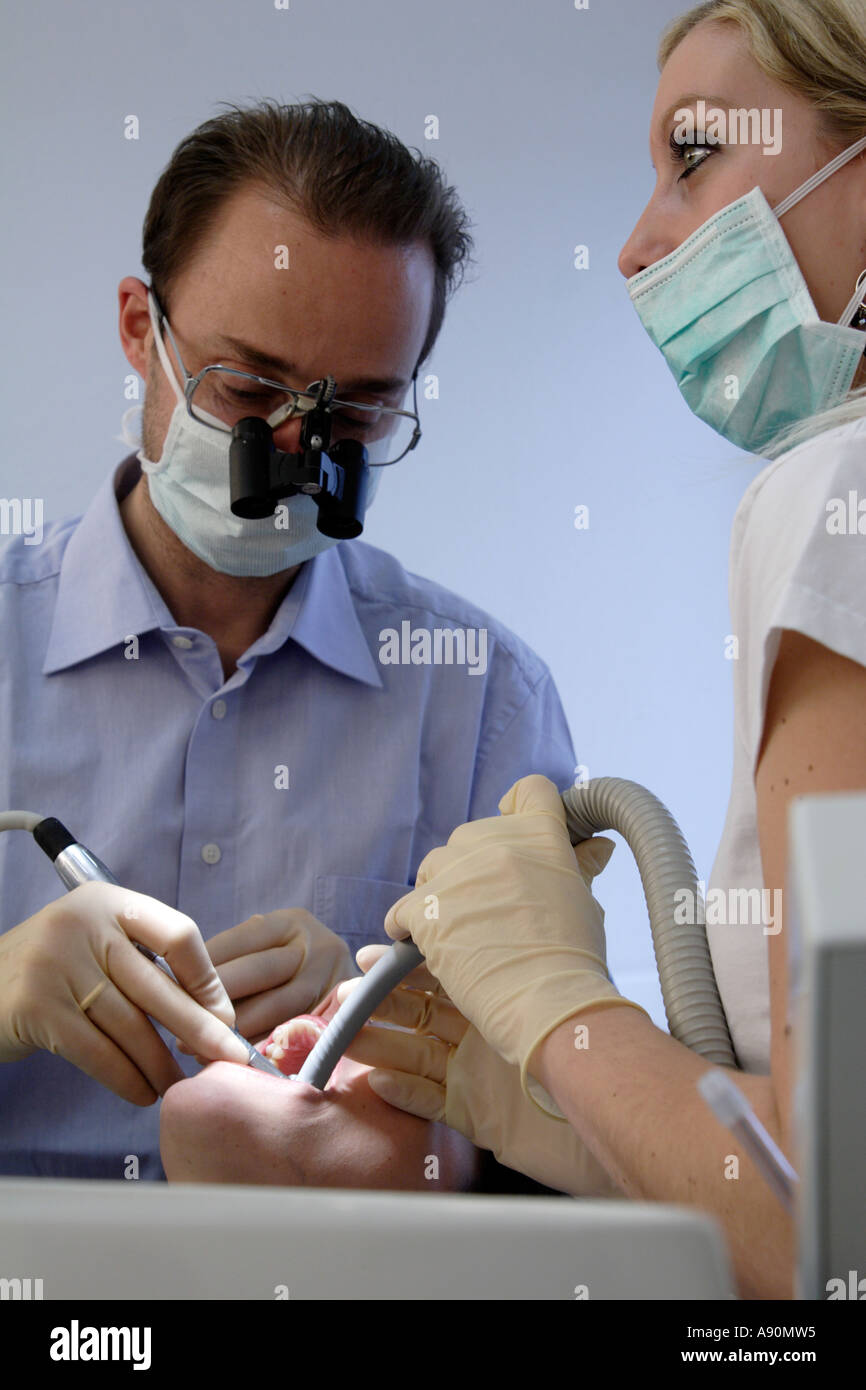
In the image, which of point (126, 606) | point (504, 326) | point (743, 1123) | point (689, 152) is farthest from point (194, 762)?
point (504, 326)

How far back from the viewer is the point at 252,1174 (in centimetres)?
100

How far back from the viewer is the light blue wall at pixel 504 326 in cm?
230

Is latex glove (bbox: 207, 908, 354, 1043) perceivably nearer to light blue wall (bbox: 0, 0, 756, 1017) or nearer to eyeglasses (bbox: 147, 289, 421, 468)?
eyeglasses (bbox: 147, 289, 421, 468)

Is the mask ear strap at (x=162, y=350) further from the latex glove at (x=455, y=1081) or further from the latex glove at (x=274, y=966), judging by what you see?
the latex glove at (x=455, y=1081)

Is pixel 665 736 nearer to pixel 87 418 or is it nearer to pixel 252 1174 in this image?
pixel 87 418

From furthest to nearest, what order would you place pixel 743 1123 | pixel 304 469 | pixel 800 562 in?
1. pixel 304 469
2. pixel 800 562
3. pixel 743 1123

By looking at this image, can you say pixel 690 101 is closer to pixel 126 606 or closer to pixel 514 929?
pixel 514 929

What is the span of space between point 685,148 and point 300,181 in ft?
2.09

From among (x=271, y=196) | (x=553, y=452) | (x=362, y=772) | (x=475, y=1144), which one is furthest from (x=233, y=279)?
(x=553, y=452)

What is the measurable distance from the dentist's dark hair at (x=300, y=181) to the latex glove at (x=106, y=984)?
85 cm

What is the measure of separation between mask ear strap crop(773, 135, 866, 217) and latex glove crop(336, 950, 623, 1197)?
770mm

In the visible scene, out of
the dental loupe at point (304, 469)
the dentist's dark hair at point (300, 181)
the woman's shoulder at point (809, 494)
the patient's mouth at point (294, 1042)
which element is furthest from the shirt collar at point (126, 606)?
the woman's shoulder at point (809, 494)

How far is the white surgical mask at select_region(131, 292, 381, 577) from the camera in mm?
1582

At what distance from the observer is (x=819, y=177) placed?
41.4 inches
